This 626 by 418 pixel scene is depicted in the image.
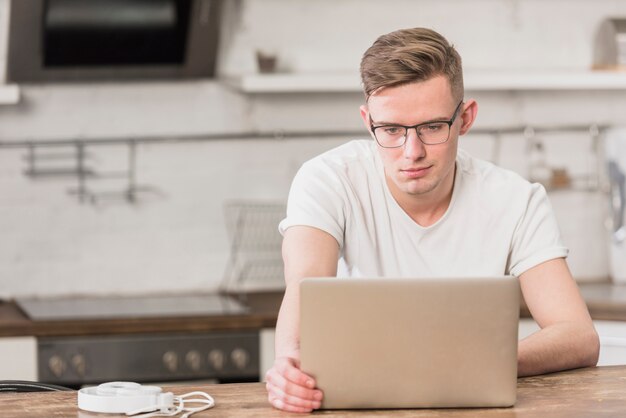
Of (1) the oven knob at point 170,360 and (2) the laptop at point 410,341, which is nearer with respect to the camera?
(2) the laptop at point 410,341

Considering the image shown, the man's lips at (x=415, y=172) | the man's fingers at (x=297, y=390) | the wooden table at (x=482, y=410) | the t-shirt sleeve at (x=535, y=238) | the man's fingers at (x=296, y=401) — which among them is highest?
the man's lips at (x=415, y=172)

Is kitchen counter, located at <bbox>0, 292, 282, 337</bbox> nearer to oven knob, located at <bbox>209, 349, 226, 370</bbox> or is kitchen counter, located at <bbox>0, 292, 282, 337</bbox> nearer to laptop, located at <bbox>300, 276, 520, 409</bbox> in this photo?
oven knob, located at <bbox>209, 349, 226, 370</bbox>

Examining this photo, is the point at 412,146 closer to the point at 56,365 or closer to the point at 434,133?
the point at 434,133

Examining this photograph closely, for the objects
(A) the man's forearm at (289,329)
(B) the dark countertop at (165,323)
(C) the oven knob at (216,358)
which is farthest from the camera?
(C) the oven knob at (216,358)

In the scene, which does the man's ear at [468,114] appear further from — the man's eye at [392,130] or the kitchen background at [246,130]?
the kitchen background at [246,130]

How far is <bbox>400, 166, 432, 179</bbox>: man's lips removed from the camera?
2.21 meters

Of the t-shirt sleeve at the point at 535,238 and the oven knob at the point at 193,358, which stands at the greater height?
the t-shirt sleeve at the point at 535,238

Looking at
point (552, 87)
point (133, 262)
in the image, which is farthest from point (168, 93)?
point (552, 87)

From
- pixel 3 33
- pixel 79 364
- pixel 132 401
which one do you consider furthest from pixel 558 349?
pixel 3 33

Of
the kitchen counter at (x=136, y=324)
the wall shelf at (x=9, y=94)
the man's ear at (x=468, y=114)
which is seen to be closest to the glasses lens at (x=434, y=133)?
the man's ear at (x=468, y=114)

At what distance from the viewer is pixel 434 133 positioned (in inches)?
86.5

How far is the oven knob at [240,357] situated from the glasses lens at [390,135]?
56.0 inches

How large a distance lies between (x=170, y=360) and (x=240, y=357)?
22 centimetres

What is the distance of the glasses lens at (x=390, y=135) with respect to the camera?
2176 mm
